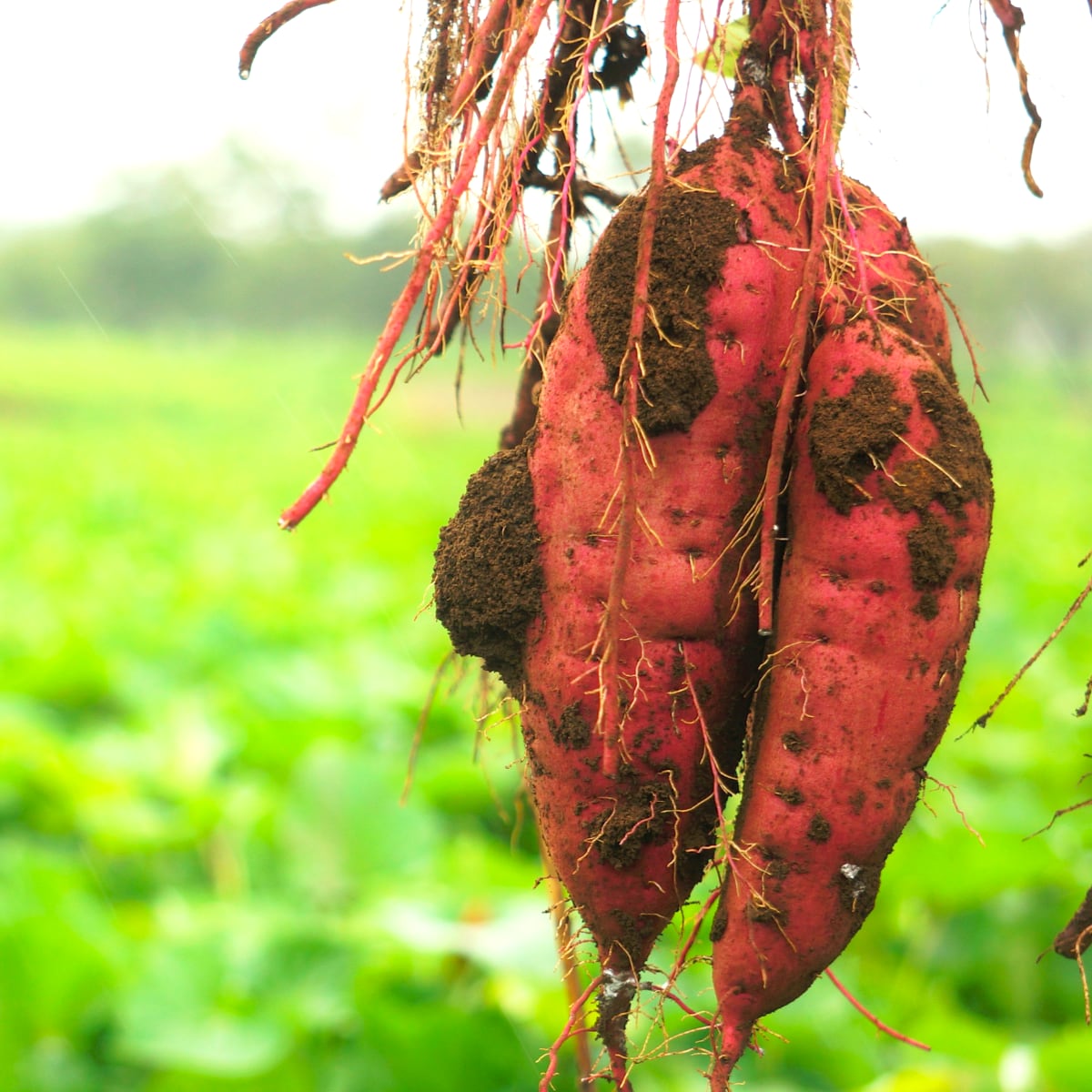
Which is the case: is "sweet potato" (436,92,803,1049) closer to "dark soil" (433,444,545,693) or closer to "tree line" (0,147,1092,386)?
"dark soil" (433,444,545,693)

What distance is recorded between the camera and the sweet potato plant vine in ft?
2.50

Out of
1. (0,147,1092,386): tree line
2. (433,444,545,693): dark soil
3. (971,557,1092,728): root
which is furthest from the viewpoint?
(0,147,1092,386): tree line

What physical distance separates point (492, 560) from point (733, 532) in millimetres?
169

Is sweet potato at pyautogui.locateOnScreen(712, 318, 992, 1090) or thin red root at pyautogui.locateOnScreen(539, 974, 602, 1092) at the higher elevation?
sweet potato at pyautogui.locateOnScreen(712, 318, 992, 1090)

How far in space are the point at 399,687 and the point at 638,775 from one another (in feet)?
12.7

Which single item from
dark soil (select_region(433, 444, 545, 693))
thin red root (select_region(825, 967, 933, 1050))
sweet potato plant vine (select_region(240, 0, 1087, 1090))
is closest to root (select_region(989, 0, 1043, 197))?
sweet potato plant vine (select_region(240, 0, 1087, 1090))

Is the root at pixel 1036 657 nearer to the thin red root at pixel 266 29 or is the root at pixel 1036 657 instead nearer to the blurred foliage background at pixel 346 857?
the blurred foliage background at pixel 346 857

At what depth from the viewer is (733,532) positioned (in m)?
0.80

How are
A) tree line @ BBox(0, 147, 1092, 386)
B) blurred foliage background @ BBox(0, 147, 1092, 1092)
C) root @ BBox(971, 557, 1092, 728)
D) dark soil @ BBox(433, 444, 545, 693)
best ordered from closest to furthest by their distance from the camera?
root @ BBox(971, 557, 1092, 728) → dark soil @ BBox(433, 444, 545, 693) → blurred foliage background @ BBox(0, 147, 1092, 1092) → tree line @ BBox(0, 147, 1092, 386)

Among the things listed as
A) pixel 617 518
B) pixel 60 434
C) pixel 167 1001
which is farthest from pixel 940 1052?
pixel 60 434

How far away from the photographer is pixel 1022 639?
5.59 m

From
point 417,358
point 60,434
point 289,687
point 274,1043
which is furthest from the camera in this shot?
point 60,434

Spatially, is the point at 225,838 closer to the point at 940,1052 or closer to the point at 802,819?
the point at 940,1052

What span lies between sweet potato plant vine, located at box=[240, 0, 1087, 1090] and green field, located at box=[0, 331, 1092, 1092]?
0.30 feet
